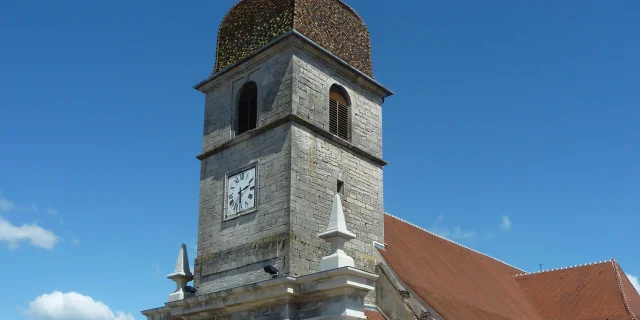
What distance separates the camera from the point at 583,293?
974 inches

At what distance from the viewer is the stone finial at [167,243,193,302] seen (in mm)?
17000

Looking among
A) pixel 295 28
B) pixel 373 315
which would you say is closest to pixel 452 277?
pixel 373 315

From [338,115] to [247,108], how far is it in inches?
89.5

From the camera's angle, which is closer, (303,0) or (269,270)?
(269,270)

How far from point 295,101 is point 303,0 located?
115 inches

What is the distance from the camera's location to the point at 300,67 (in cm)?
1650

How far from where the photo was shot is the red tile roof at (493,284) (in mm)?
18047

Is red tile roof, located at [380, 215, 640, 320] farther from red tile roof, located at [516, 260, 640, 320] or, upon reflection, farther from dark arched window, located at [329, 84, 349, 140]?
dark arched window, located at [329, 84, 349, 140]

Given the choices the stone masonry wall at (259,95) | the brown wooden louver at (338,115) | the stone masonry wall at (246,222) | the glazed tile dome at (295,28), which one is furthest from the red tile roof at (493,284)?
the glazed tile dome at (295,28)

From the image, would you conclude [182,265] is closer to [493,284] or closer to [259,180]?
[259,180]

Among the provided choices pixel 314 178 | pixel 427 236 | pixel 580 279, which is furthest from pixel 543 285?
pixel 314 178

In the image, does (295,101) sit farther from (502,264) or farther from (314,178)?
(502,264)

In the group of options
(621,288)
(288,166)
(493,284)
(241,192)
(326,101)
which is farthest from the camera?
(621,288)

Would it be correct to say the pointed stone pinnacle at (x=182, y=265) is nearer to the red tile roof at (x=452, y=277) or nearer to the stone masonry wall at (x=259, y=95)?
the stone masonry wall at (x=259, y=95)
